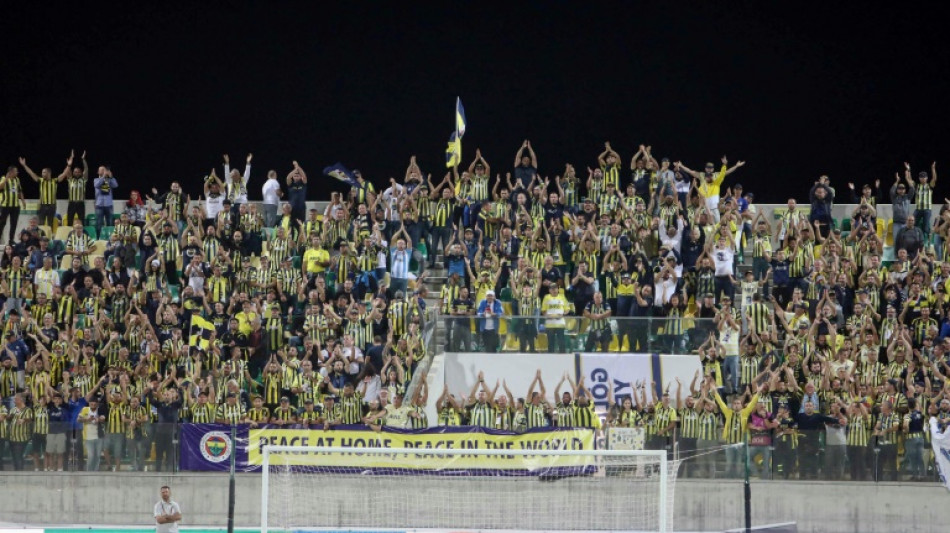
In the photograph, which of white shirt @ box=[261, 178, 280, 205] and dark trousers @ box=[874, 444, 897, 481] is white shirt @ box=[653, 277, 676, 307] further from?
white shirt @ box=[261, 178, 280, 205]

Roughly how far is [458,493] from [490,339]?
5.23 metres

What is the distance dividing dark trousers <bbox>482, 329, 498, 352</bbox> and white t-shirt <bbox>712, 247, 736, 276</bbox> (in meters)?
4.34

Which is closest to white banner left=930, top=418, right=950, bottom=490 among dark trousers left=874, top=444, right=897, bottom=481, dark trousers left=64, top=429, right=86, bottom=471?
dark trousers left=874, top=444, right=897, bottom=481

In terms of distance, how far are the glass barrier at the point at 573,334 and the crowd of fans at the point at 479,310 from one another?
4cm

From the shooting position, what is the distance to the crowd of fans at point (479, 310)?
82.5 ft

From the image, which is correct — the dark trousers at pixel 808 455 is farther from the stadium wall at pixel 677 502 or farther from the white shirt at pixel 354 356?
the white shirt at pixel 354 356

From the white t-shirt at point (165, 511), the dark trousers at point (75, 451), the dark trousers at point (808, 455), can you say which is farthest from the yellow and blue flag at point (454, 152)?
the white t-shirt at point (165, 511)

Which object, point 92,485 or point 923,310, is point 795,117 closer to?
point 923,310

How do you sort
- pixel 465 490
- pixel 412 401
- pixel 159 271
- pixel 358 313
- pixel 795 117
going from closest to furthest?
pixel 465 490, pixel 412 401, pixel 358 313, pixel 159 271, pixel 795 117

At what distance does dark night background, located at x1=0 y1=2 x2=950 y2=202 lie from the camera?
116 ft

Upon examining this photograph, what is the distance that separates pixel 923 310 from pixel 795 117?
931cm

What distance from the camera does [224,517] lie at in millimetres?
24578

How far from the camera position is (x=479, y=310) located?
28.7 metres

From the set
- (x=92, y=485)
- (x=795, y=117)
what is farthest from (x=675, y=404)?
(x=795, y=117)
